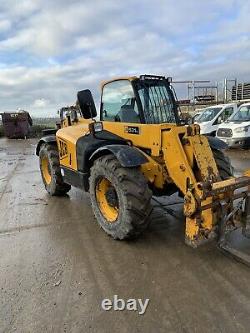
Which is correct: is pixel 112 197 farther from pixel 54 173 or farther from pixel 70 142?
pixel 54 173

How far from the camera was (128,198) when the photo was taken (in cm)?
410

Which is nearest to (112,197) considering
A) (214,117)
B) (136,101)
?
(136,101)

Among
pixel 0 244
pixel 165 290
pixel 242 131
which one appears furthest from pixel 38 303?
pixel 242 131

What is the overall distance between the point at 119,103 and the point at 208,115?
1086 cm

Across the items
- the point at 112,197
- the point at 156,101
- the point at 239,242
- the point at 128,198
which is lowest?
the point at 239,242

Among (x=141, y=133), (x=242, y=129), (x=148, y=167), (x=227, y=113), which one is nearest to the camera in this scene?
(x=148, y=167)

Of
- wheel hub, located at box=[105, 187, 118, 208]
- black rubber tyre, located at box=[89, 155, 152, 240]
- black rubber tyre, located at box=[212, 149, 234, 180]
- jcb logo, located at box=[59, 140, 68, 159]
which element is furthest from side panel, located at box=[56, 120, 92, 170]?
black rubber tyre, located at box=[212, 149, 234, 180]

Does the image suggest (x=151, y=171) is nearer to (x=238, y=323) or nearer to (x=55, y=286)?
(x=55, y=286)

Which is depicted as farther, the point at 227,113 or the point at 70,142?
the point at 227,113

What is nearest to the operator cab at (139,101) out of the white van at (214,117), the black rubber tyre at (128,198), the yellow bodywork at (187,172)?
the yellow bodywork at (187,172)

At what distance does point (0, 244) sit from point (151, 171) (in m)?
2.30

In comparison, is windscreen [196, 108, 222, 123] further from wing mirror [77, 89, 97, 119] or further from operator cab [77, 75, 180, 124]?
wing mirror [77, 89, 97, 119]

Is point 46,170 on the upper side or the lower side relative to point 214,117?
lower

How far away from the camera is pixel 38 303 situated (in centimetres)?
324
